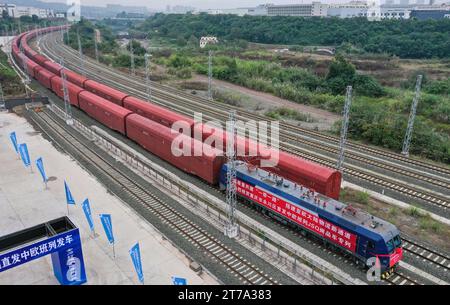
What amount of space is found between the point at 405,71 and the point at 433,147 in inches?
2221

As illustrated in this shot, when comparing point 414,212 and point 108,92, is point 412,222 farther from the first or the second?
point 108,92

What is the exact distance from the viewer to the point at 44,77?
65.2 meters

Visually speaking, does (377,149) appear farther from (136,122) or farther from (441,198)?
(136,122)

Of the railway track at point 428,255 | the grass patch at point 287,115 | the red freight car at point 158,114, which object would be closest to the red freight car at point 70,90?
the red freight car at point 158,114

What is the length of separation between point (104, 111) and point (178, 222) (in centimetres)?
2521

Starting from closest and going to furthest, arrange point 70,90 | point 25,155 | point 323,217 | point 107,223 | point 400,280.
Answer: point 400,280
point 107,223
point 323,217
point 25,155
point 70,90

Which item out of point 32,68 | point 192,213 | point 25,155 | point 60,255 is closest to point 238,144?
point 192,213

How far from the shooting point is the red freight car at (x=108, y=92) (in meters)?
50.6

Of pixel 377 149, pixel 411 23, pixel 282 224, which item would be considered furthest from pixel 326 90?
pixel 411 23

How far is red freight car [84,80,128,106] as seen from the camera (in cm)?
5056

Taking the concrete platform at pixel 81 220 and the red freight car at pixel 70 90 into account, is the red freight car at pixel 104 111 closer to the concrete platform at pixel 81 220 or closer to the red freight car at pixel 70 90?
the red freight car at pixel 70 90

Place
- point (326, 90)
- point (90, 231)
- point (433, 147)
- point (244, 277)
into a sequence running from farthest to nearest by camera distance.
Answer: point (326, 90) < point (433, 147) < point (90, 231) < point (244, 277)

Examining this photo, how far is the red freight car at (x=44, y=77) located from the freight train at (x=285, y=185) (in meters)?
25.9

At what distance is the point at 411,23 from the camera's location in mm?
126562
